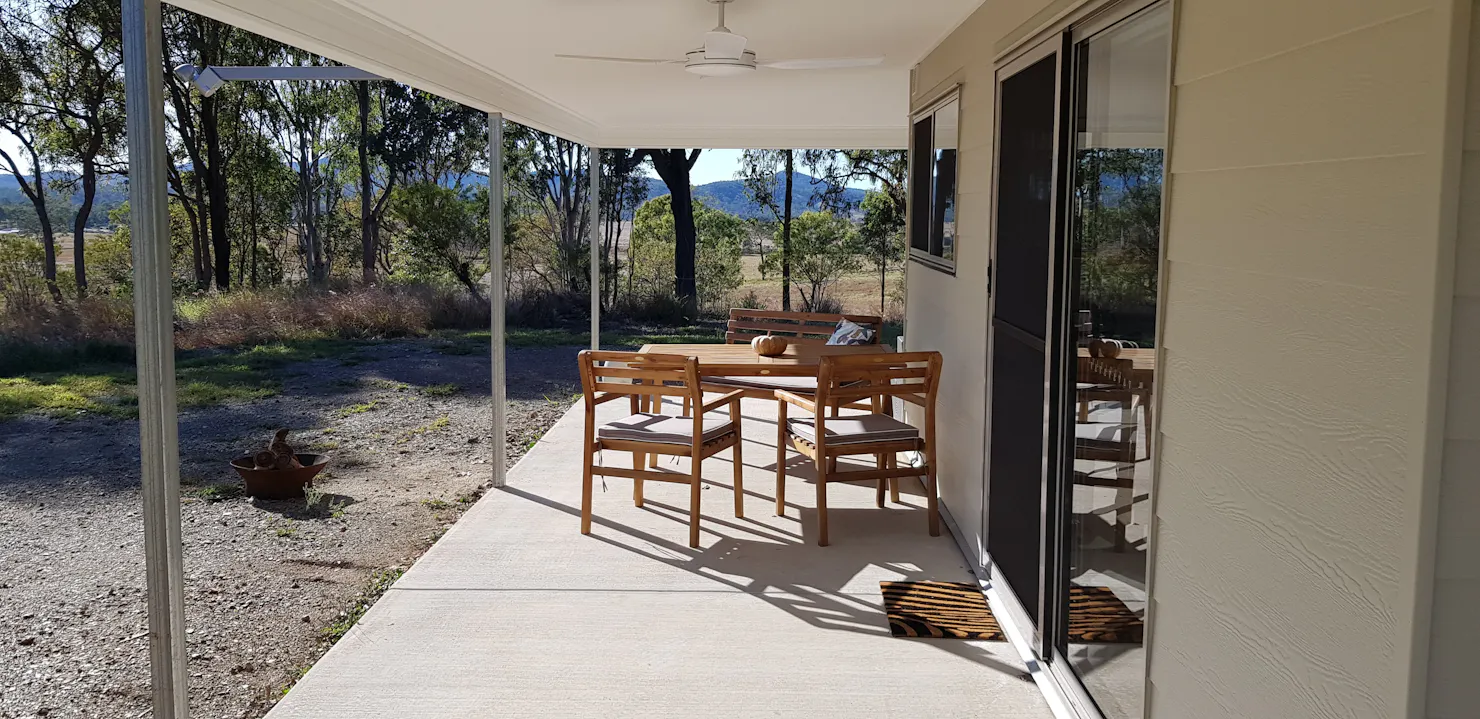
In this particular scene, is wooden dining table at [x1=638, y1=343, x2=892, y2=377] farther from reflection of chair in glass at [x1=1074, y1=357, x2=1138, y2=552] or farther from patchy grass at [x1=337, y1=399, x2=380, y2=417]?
patchy grass at [x1=337, y1=399, x2=380, y2=417]

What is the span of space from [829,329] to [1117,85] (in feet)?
16.3

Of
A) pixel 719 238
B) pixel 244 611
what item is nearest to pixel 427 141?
pixel 719 238

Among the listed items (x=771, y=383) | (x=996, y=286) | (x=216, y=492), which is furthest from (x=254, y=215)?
(x=996, y=286)

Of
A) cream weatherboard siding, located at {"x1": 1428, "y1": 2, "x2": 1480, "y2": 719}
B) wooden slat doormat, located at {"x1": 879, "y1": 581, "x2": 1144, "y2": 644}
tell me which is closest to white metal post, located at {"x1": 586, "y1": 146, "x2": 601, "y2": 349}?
wooden slat doormat, located at {"x1": 879, "y1": 581, "x2": 1144, "y2": 644}

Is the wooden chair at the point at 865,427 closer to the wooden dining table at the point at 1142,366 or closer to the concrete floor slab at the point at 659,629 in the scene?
the concrete floor slab at the point at 659,629

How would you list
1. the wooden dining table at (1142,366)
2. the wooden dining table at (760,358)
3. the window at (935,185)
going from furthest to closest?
1. the wooden dining table at (760,358)
2. the window at (935,185)
3. the wooden dining table at (1142,366)

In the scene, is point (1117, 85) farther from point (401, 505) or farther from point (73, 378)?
point (73, 378)

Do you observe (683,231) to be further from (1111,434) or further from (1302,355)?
(1302,355)

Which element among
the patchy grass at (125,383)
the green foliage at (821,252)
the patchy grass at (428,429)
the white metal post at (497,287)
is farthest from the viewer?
the green foliage at (821,252)

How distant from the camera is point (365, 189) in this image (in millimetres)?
14367

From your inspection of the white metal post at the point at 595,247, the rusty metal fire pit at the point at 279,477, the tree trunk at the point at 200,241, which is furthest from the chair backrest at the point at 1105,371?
the tree trunk at the point at 200,241

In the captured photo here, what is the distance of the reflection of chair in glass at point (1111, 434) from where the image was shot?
2.42 metres

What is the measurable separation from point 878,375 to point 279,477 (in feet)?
11.8

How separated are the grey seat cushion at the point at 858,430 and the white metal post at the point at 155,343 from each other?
8.42 feet
